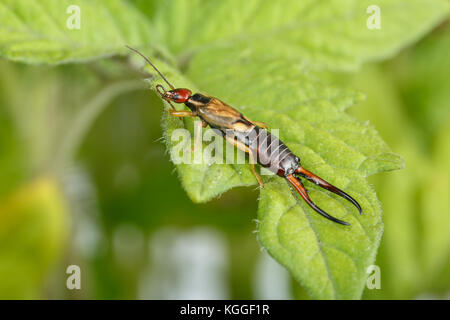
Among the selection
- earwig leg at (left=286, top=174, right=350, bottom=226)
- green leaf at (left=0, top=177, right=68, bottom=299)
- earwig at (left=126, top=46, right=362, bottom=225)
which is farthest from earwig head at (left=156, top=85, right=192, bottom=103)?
green leaf at (left=0, top=177, right=68, bottom=299)

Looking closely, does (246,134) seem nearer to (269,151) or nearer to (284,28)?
(269,151)

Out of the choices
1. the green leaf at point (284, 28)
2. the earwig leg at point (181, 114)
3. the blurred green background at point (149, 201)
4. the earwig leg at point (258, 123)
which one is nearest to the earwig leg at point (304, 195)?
the earwig leg at point (258, 123)

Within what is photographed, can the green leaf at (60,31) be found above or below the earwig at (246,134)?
above

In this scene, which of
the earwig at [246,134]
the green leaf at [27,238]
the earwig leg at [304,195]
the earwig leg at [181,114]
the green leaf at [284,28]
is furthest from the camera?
the green leaf at [27,238]

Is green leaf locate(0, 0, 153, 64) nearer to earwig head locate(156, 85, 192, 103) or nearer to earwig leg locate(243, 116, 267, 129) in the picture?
earwig head locate(156, 85, 192, 103)

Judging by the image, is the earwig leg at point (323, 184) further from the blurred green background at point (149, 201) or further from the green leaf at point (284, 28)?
the blurred green background at point (149, 201)

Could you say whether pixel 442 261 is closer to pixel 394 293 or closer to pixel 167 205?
pixel 394 293
